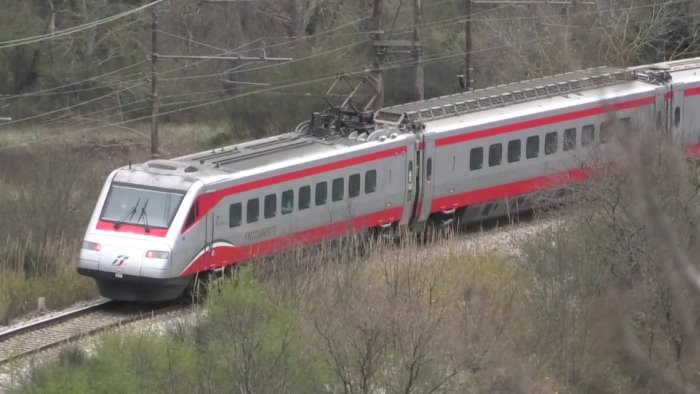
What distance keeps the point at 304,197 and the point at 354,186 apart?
3.47 ft

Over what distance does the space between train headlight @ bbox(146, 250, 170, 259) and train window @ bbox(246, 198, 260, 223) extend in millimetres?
1651

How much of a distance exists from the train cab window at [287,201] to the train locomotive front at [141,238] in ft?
5.37

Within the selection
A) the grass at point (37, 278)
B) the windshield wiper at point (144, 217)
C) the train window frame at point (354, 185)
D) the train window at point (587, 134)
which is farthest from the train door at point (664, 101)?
the grass at point (37, 278)

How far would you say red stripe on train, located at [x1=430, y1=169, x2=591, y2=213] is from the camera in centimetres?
2320

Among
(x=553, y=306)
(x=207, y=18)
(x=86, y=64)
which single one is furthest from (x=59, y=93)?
(x=553, y=306)

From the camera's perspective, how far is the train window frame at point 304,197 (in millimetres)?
20828

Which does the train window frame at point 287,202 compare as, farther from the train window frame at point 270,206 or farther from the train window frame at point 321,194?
the train window frame at point 321,194

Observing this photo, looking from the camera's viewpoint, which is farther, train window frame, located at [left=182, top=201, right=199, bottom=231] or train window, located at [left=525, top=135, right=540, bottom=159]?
train window, located at [left=525, top=135, right=540, bottom=159]

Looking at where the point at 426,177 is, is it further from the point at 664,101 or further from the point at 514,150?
the point at 664,101

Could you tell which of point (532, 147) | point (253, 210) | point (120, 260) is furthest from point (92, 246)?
point (532, 147)

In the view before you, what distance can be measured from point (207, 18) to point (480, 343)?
39060 millimetres

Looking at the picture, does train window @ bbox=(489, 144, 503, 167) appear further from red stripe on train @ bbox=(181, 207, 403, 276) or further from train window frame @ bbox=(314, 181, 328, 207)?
train window frame @ bbox=(314, 181, 328, 207)

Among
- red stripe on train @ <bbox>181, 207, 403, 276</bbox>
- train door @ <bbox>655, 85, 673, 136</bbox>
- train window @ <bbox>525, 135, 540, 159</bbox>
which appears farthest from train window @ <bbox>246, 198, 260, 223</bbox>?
train door @ <bbox>655, 85, 673, 136</bbox>

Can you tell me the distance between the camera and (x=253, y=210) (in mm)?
20172
